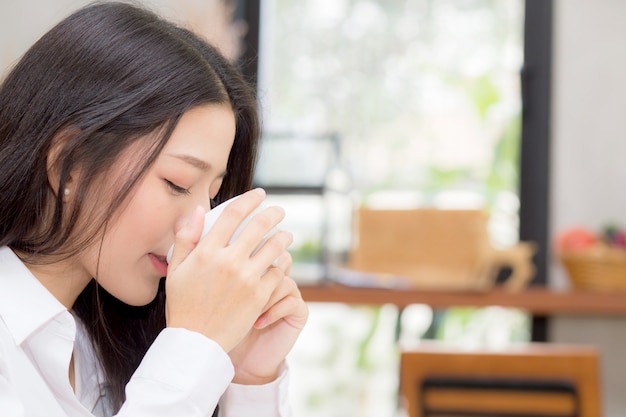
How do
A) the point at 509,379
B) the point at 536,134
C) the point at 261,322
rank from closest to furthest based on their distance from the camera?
the point at 261,322 < the point at 509,379 < the point at 536,134

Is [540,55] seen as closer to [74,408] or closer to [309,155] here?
[309,155]

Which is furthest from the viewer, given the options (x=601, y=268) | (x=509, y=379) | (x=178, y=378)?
(x=601, y=268)

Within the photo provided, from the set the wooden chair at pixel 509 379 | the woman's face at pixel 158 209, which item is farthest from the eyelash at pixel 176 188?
the wooden chair at pixel 509 379

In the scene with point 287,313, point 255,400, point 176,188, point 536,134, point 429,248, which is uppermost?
point 536,134

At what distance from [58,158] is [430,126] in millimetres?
2142

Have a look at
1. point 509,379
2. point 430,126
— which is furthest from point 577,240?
point 509,379

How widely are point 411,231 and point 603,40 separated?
903 mm

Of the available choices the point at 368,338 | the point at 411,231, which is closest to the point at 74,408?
the point at 411,231

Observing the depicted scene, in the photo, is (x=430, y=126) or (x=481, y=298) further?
(x=430, y=126)

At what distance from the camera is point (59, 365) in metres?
0.92

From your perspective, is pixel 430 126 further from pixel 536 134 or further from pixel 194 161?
pixel 194 161

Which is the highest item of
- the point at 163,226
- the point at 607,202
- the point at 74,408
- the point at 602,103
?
the point at 602,103

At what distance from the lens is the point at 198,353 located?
0.84 meters

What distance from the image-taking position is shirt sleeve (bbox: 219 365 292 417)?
105cm
